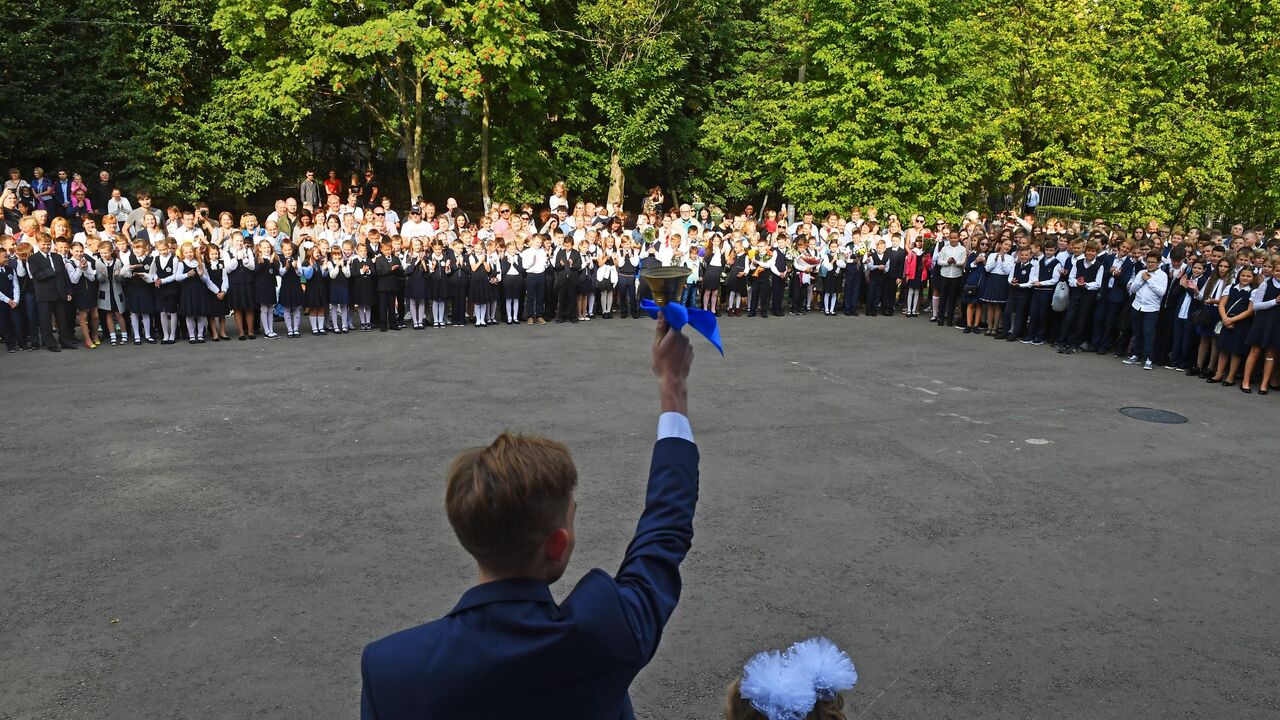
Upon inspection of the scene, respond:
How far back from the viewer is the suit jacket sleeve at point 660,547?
6.72ft

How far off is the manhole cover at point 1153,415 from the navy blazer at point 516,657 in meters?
11.2

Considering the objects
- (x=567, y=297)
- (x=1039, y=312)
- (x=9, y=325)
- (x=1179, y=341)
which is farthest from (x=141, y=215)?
(x=1179, y=341)

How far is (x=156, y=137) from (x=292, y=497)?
21.5 metres

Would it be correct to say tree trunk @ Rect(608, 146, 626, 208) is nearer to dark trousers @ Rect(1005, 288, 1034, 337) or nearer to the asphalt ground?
dark trousers @ Rect(1005, 288, 1034, 337)

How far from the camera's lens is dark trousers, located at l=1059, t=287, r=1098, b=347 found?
52.1ft

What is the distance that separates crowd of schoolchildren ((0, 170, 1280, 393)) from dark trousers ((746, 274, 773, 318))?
0.05 metres

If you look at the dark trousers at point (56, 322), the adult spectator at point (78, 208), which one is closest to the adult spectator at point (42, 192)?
the adult spectator at point (78, 208)

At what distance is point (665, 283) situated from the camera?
251 cm

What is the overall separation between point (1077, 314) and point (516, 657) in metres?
16.3

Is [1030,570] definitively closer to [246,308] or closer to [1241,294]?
[1241,294]

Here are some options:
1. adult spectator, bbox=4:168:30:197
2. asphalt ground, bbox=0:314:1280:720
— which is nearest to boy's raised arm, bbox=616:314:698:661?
asphalt ground, bbox=0:314:1280:720

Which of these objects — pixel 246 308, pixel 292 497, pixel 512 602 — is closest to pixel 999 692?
pixel 512 602

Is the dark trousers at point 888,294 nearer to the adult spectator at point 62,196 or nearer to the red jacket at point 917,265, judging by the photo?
the red jacket at point 917,265

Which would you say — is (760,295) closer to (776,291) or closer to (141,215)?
(776,291)
